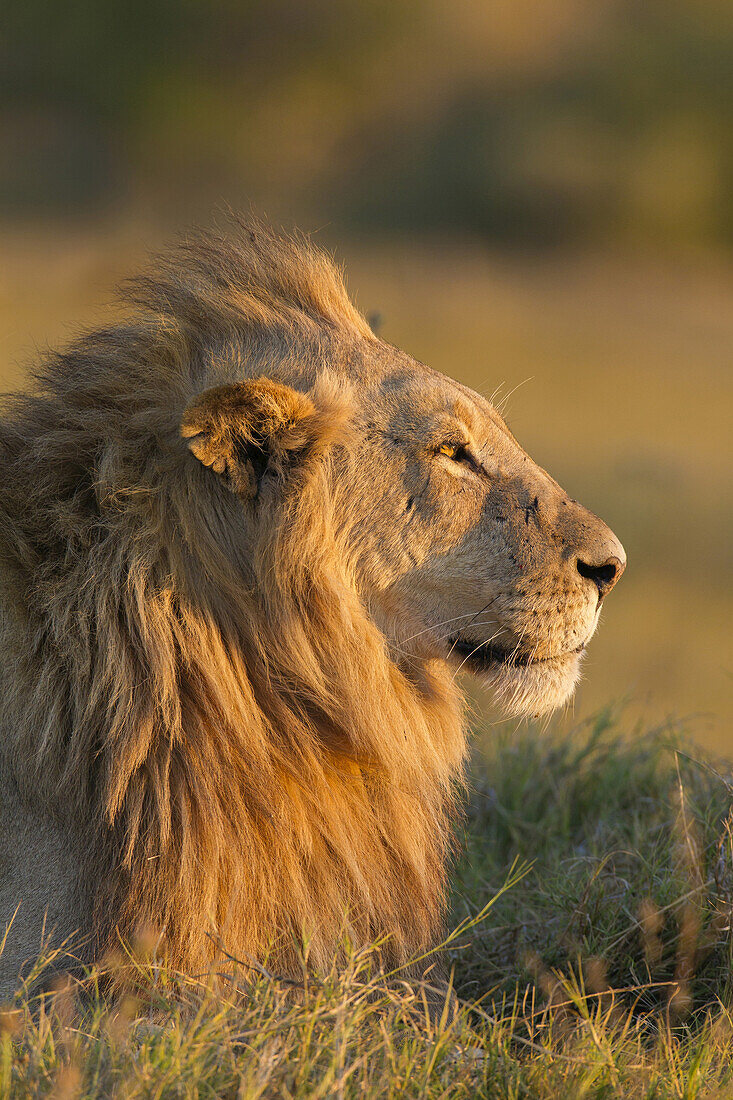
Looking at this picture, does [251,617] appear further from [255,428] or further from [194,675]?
[255,428]

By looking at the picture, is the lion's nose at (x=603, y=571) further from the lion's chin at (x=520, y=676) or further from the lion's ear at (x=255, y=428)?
the lion's ear at (x=255, y=428)

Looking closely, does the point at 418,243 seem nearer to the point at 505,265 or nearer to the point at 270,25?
the point at 505,265

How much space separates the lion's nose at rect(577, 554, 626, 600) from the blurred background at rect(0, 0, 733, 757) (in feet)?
4.82

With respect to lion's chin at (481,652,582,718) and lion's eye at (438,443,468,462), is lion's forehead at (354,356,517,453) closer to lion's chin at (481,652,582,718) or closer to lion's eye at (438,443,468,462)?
lion's eye at (438,443,468,462)

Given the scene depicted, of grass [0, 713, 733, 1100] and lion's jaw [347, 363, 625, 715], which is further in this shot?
lion's jaw [347, 363, 625, 715]

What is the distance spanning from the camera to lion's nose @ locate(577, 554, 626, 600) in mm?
3102

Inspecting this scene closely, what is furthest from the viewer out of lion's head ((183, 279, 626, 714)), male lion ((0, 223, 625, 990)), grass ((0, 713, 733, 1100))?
lion's head ((183, 279, 626, 714))

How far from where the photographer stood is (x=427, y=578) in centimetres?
300

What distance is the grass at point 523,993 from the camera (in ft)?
7.01

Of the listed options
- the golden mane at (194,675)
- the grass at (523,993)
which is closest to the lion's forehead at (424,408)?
the golden mane at (194,675)

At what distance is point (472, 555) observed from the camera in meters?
3.03

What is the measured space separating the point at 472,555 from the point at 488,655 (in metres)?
0.26

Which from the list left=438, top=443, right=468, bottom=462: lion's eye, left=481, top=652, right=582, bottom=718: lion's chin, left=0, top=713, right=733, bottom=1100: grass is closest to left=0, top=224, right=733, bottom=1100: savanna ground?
left=0, top=713, right=733, bottom=1100: grass

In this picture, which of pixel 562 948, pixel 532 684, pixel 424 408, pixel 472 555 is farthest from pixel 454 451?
pixel 562 948
